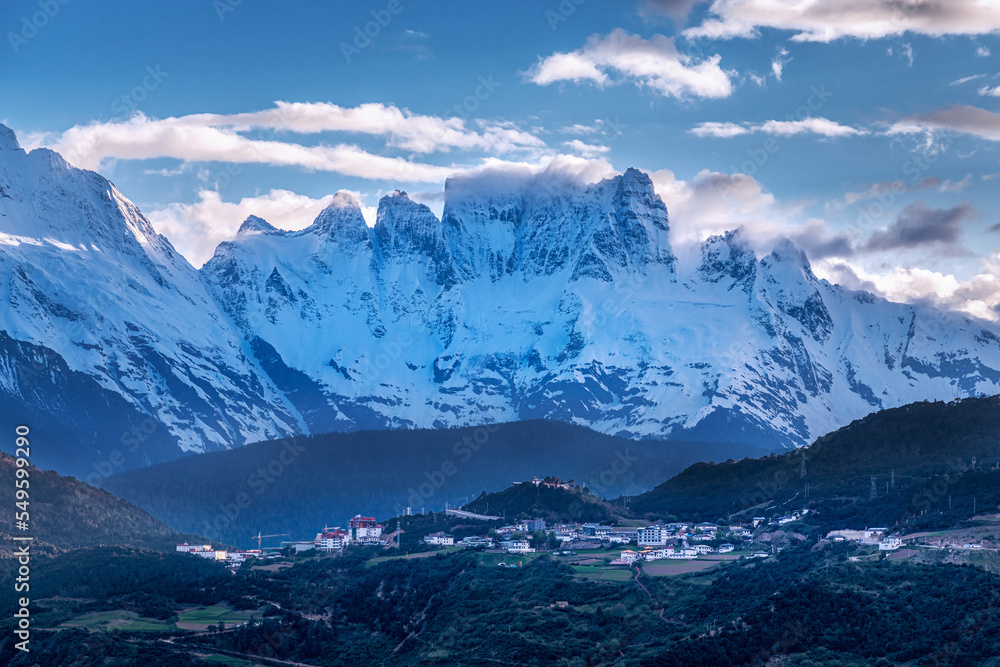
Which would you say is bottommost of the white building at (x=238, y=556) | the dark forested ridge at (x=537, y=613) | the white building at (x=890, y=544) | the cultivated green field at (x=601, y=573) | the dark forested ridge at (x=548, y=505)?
the dark forested ridge at (x=537, y=613)

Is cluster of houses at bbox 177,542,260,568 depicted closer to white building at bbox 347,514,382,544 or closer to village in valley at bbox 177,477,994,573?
village in valley at bbox 177,477,994,573

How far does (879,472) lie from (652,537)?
3080 cm

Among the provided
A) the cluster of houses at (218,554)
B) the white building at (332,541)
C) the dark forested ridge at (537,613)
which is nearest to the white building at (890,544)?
the dark forested ridge at (537,613)

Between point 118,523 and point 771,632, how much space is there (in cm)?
10880

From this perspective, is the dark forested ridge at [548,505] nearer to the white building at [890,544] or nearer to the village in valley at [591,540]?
the village in valley at [591,540]

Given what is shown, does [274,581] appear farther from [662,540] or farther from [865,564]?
[865,564]

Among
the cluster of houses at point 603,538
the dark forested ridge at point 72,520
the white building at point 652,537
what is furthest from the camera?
the dark forested ridge at point 72,520

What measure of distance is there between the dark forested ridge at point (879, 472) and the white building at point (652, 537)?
17278 mm

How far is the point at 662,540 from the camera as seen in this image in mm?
156000

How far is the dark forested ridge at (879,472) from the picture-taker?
151m

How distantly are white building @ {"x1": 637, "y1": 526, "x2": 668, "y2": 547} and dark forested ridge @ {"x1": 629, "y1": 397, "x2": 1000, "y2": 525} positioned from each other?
17.3 meters

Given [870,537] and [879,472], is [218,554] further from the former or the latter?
[879,472]

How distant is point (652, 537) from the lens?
157250mm

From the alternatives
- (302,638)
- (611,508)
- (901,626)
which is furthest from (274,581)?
(901,626)
